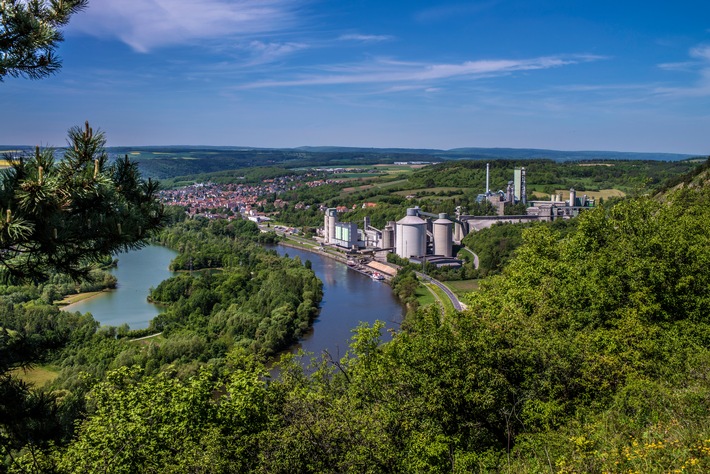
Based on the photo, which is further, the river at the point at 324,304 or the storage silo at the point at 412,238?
the storage silo at the point at 412,238

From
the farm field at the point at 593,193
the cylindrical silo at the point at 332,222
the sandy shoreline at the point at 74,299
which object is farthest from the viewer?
the farm field at the point at 593,193

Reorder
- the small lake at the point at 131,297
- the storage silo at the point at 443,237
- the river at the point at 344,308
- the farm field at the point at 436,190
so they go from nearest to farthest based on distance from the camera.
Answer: the river at the point at 344,308 < the small lake at the point at 131,297 < the storage silo at the point at 443,237 < the farm field at the point at 436,190

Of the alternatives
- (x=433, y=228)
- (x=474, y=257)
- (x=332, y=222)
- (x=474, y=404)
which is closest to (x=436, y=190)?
(x=332, y=222)

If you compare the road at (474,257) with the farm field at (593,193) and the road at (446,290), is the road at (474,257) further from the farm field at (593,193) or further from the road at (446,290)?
the farm field at (593,193)

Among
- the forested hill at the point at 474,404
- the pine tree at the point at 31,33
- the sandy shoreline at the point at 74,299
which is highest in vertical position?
the pine tree at the point at 31,33

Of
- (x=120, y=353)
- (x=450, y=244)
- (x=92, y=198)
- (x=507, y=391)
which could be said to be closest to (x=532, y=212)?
(x=450, y=244)

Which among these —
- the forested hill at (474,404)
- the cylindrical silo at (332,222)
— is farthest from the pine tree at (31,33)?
the cylindrical silo at (332,222)

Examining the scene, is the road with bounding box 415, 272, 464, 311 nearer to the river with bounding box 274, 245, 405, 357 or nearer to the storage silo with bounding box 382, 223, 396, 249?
the river with bounding box 274, 245, 405, 357

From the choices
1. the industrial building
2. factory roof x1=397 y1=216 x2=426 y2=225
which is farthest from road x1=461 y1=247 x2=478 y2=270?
factory roof x1=397 y1=216 x2=426 y2=225
